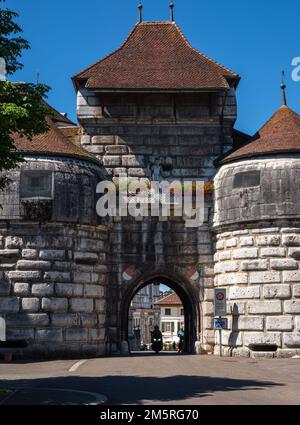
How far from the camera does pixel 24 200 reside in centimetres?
2355

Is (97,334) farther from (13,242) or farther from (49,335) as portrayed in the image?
(13,242)

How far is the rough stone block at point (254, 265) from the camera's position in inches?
915

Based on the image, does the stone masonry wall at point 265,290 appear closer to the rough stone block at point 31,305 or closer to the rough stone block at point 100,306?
the rough stone block at point 100,306

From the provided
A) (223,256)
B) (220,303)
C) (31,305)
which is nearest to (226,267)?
(223,256)

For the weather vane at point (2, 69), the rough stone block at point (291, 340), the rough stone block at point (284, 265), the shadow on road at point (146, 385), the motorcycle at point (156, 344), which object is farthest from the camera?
the motorcycle at point (156, 344)

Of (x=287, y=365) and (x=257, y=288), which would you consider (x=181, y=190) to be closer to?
(x=257, y=288)

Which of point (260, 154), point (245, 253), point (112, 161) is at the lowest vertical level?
point (245, 253)

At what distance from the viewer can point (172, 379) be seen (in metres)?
15.2

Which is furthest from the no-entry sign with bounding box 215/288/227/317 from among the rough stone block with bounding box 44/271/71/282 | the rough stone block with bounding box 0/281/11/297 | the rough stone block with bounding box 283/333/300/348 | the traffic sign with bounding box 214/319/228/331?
the rough stone block with bounding box 0/281/11/297

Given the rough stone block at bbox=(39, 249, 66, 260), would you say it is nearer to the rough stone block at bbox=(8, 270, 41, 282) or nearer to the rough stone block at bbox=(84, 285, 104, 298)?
the rough stone block at bbox=(8, 270, 41, 282)

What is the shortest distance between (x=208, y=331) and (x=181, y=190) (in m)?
5.51

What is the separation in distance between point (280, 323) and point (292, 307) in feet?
2.25

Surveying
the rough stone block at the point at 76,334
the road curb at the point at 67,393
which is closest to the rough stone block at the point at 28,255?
the rough stone block at the point at 76,334

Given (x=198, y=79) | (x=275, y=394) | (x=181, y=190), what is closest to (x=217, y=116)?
(x=198, y=79)
